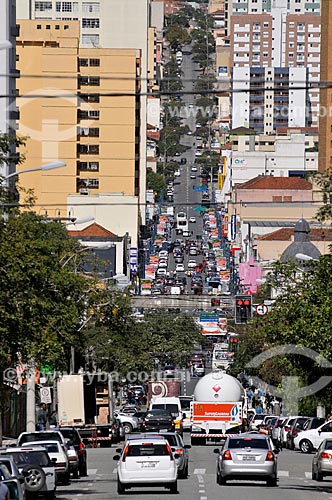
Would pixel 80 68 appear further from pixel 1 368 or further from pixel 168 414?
pixel 1 368

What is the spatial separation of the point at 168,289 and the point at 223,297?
4030cm

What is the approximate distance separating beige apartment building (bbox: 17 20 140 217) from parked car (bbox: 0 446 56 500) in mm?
156449

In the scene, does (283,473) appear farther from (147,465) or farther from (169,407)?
(169,407)

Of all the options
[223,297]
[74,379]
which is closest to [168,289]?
[223,297]

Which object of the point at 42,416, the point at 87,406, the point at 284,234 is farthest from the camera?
the point at 284,234

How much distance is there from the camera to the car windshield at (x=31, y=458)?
118ft

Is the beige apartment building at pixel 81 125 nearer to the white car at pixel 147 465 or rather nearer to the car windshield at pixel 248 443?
the car windshield at pixel 248 443

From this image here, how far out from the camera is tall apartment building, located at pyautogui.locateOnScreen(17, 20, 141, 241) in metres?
194

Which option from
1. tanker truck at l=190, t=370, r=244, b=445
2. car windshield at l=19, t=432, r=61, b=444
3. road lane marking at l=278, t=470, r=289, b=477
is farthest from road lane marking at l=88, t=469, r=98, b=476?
tanker truck at l=190, t=370, r=244, b=445

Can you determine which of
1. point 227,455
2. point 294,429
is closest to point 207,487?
point 227,455

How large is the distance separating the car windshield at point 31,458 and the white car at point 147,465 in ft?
8.81

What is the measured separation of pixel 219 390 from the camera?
2862 inches

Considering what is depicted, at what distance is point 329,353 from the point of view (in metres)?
42.1

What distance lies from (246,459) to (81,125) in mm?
159791
